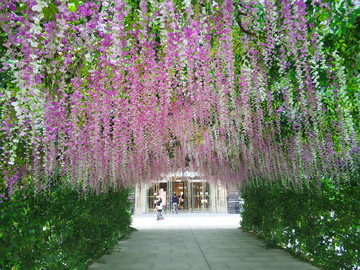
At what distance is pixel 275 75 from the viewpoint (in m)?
3.17

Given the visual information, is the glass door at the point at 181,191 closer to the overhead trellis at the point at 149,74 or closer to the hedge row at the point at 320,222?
the hedge row at the point at 320,222

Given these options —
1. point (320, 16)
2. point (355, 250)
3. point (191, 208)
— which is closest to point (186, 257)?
point (355, 250)

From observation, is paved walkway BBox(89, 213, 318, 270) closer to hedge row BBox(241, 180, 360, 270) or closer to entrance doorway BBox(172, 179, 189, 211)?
hedge row BBox(241, 180, 360, 270)

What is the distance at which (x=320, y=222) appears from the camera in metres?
4.28

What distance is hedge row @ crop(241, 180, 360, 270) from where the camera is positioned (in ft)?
11.9

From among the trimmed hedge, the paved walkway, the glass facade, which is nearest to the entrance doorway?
the glass facade

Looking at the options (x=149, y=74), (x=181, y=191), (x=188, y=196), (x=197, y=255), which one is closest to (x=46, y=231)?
(x=149, y=74)

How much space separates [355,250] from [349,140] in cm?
152

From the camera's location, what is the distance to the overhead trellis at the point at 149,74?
1.74 metres

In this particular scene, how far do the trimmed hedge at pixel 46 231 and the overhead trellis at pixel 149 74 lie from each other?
0.31 m

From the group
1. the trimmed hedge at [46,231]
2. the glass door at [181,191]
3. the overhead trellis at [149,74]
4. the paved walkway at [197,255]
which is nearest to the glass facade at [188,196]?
the glass door at [181,191]

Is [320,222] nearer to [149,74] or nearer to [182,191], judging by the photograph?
[149,74]

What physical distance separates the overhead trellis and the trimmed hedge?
0.31 meters

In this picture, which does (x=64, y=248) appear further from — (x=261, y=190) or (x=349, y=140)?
(x=261, y=190)
